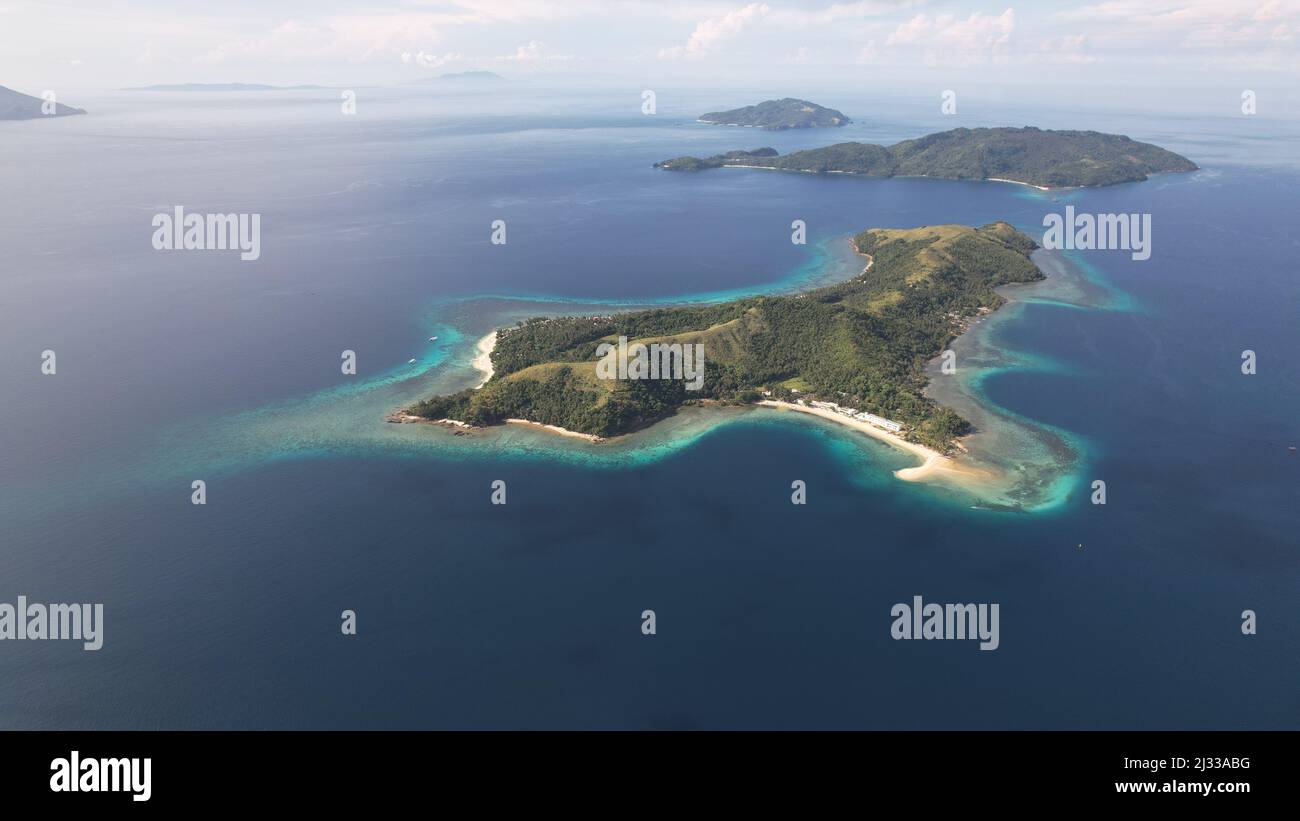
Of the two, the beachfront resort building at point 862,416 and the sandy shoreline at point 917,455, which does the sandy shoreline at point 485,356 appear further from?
the beachfront resort building at point 862,416

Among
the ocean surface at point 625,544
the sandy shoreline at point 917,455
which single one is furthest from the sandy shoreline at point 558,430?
the sandy shoreline at point 917,455

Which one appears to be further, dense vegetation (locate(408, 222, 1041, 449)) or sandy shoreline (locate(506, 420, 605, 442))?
dense vegetation (locate(408, 222, 1041, 449))

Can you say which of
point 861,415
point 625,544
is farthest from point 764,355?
point 625,544

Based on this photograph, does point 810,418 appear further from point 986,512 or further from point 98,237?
point 98,237

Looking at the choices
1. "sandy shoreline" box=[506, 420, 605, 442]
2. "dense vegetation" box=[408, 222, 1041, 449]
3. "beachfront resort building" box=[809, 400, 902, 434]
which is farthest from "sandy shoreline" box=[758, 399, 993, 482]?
"sandy shoreline" box=[506, 420, 605, 442]

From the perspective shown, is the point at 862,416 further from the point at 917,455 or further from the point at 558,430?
the point at 558,430

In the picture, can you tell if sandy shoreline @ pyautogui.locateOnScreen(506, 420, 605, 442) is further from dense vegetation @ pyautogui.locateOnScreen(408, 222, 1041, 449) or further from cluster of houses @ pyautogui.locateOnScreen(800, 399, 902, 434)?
cluster of houses @ pyautogui.locateOnScreen(800, 399, 902, 434)
